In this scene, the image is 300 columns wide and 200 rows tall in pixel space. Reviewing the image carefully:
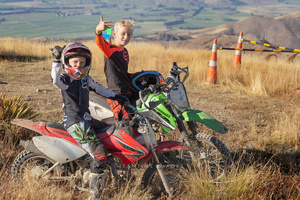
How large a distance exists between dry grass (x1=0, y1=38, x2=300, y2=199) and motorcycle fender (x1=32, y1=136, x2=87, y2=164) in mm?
311

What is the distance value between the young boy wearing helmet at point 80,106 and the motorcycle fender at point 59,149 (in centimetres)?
10

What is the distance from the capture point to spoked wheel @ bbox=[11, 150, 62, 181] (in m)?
3.49

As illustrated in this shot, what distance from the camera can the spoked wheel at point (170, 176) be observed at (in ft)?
11.3

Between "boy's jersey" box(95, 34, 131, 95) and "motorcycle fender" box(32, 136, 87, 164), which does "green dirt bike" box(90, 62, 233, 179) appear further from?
"motorcycle fender" box(32, 136, 87, 164)

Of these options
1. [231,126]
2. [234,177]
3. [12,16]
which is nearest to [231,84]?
[231,126]

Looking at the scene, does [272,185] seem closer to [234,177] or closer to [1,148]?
[234,177]

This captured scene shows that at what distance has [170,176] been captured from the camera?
3502 millimetres

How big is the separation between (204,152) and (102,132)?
128cm

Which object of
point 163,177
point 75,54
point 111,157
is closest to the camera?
point 75,54

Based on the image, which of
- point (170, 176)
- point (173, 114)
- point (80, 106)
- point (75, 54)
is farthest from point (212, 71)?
point (75, 54)

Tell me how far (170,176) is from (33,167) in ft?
4.94

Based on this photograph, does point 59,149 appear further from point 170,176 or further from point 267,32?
point 267,32

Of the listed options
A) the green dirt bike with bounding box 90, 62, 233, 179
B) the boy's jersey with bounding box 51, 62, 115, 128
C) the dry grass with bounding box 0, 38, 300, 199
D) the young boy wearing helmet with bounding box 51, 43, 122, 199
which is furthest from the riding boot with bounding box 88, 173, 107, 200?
the green dirt bike with bounding box 90, 62, 233, 179

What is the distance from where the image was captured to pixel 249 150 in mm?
4934
